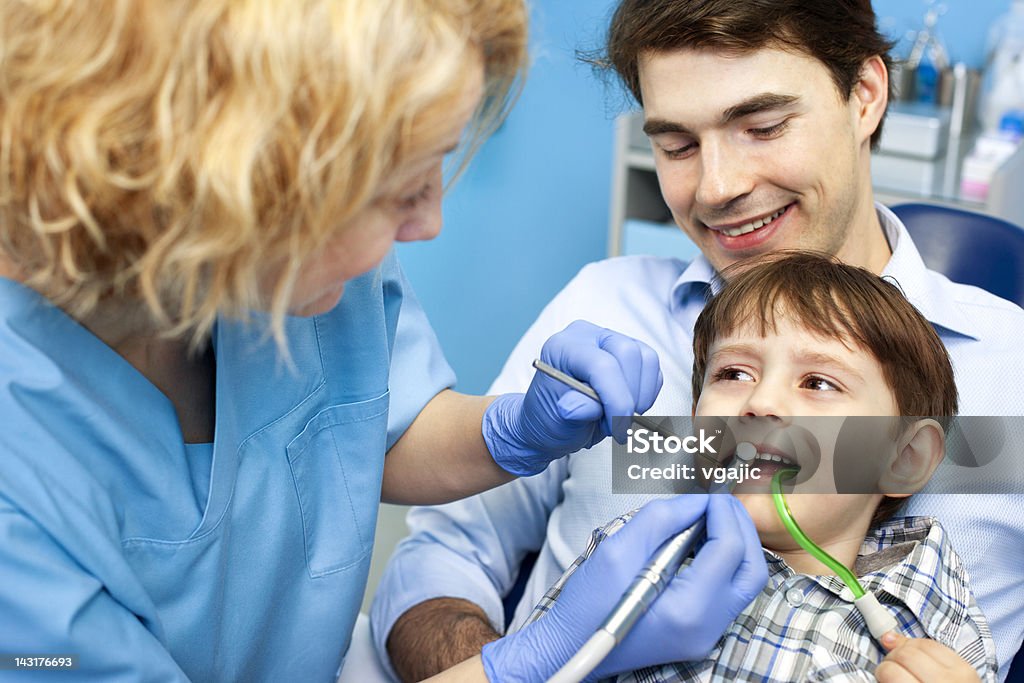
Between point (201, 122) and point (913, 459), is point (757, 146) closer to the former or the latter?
point (913, 459)

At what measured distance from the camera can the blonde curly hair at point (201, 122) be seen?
73 centimetres

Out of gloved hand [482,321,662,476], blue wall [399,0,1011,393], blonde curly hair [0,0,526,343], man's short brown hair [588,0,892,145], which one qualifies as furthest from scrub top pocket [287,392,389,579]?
blue wall [399,0,1011,393]

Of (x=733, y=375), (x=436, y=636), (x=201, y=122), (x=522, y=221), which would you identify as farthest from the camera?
(x=522, y=221)

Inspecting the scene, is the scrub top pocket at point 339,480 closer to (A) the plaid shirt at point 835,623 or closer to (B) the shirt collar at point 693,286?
(A) the plaid shirt at point 835,623

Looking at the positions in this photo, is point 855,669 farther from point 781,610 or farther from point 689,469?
point 689,469

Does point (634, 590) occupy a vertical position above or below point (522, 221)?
above

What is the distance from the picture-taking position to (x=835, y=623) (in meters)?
1.09

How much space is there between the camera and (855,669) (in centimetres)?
106

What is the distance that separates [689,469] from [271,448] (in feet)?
1.71

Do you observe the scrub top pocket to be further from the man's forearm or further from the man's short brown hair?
the man's short brown hair

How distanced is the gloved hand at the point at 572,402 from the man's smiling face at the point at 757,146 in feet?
0.97

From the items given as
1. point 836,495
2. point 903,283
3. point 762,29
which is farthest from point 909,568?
point 762,29

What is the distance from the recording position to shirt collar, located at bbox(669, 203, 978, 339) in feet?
4.67

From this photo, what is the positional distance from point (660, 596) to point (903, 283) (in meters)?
0.67
